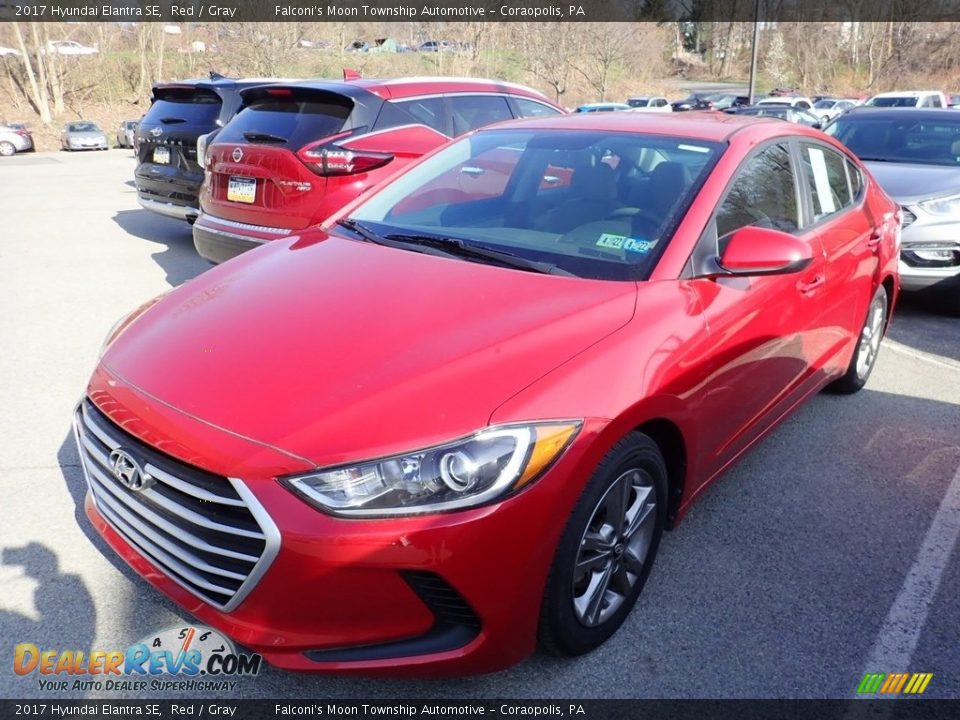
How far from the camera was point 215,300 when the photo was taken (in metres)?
2.85

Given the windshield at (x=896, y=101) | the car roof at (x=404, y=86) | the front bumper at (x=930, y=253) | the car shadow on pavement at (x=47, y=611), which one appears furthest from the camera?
the windshield at (x=896, y=101)

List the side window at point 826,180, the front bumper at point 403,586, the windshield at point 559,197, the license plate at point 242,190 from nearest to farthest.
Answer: the front bumper at point 403,586 → the windshield at point 559,197 → the side window at point 826,180 → the license plate at point 242,190

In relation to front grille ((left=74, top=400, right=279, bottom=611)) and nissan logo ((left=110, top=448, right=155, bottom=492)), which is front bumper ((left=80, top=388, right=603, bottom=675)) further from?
nissan logo ((left=110, top=448, right=155, bottom=492))

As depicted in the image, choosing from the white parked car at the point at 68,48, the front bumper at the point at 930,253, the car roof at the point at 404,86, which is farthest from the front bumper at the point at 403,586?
the white parked car at the point at 68,48

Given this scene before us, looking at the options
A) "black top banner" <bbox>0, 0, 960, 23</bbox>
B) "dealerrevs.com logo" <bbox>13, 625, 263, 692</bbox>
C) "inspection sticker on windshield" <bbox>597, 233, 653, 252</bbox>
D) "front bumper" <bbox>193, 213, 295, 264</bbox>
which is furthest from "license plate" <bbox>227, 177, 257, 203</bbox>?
"black top banner" <bbox>0, 0, 960, 23</bbox>

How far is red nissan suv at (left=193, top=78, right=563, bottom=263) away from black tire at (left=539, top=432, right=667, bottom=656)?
3.69m

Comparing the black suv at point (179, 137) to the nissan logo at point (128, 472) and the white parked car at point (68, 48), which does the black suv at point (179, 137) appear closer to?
the nissan logo at point (128, 472)

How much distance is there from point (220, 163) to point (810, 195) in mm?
4286

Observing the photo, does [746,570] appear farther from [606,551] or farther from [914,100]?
[914,100]

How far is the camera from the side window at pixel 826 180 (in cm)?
387

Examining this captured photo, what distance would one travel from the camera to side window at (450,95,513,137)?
6715 millimetres

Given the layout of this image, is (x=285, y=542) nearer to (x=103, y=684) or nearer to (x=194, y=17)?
(x=103, y=684)

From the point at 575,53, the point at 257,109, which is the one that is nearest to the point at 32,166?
the point at 257,109

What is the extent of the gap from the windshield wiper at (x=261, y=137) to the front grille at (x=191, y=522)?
3848mm
